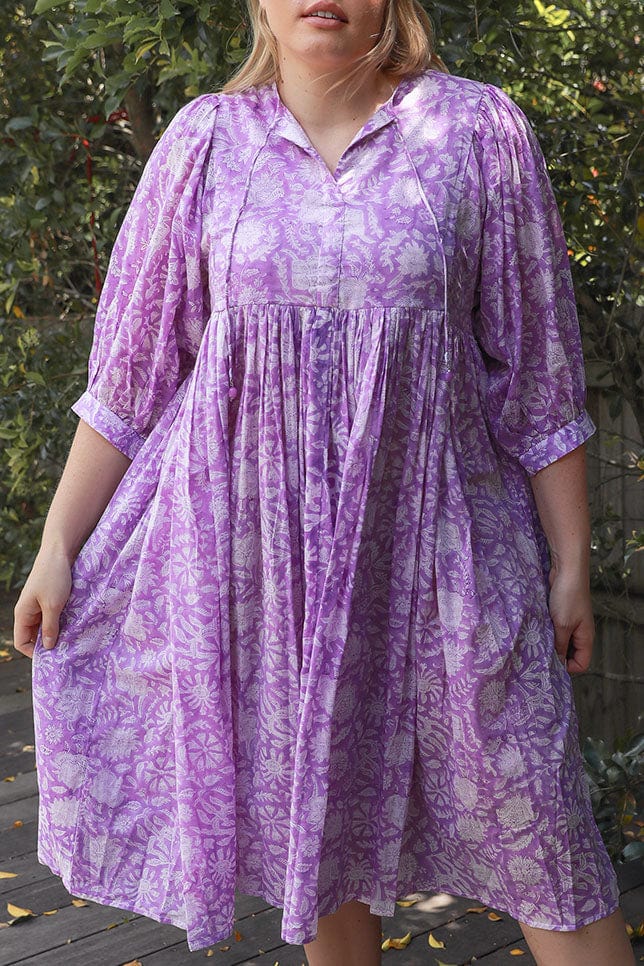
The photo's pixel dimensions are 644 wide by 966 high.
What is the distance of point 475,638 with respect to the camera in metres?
1.59

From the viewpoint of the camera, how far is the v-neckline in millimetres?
1626

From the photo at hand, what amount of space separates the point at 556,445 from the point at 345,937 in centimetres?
81

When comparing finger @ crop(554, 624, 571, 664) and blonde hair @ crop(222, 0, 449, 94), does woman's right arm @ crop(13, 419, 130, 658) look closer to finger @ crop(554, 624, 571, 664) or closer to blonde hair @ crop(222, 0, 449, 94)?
blonde hair @ crop(222, 0, 449, 94)

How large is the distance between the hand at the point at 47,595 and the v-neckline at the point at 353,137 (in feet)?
2.11

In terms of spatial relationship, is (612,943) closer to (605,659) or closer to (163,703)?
(163,703)

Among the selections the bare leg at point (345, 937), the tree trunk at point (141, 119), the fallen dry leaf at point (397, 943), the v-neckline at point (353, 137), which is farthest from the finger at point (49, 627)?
the tree trunk at point (141, 119)

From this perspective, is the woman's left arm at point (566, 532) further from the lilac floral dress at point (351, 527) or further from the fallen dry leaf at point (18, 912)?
the fallen dry leaf at point (18, 912)

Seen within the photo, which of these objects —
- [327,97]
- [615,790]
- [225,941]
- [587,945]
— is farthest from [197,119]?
Answer: [225,941]

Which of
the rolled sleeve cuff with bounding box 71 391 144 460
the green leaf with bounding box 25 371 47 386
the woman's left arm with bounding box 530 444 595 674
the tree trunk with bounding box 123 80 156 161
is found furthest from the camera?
the green leaf with bounding box 25 371 47 386

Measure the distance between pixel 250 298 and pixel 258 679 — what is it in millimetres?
497

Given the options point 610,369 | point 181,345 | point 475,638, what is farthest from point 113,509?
point 610,369

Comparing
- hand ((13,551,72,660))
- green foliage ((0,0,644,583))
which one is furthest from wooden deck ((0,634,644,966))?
hand ((13,551,72,660))

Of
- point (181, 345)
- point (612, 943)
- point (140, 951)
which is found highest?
point (181, 345)

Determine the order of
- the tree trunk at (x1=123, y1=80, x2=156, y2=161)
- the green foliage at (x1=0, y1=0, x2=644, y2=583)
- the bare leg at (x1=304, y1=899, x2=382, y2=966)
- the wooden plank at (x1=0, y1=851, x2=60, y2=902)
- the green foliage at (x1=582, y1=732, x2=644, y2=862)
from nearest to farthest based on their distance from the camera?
the bare leg at (x1=304, y1=899, x2=382, y2=966) → the green foliage at (x1=0, y1=0, x2=644, y2=583) → the green foliage at (x1=582, y1=732, x2=644, y2=862) → the wooden plank at (x1=0, y1=851, x2=60, y2=902) → the tree trunk at (x1=123, y1=80, x2=156, y2=161)
